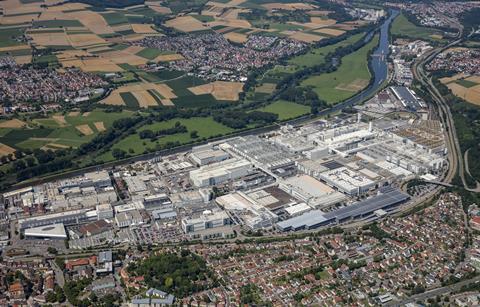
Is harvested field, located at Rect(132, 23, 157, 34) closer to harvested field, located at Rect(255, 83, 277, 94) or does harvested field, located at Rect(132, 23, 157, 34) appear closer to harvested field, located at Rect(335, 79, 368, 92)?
harvested field, located at Rect(255, 83, 277, 94)

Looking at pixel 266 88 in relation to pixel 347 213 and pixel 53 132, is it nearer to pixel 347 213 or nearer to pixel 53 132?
pixel 53 132

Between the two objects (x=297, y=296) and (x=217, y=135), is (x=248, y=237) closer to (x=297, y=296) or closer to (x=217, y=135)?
(x=297, y=296)

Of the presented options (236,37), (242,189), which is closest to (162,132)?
(242,189)

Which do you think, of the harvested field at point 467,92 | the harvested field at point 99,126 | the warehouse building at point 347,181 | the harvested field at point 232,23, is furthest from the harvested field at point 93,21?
the warehouse building at point 347,181

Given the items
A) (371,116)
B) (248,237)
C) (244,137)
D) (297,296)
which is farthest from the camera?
(371,116)

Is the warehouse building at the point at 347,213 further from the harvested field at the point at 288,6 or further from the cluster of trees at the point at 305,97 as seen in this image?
the harvested field at the point at 288,6

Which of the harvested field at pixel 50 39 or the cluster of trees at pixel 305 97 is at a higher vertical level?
the harvested field at pixel 50 39

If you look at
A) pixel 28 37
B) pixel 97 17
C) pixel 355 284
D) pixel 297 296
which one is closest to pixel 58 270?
pixel 297 296
